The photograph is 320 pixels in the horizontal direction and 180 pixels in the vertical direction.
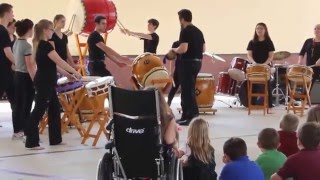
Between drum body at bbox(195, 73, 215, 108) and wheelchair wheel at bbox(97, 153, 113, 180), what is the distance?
19.1ft

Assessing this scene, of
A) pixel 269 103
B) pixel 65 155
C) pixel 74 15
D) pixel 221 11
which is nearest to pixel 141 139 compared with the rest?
pixel 65 155

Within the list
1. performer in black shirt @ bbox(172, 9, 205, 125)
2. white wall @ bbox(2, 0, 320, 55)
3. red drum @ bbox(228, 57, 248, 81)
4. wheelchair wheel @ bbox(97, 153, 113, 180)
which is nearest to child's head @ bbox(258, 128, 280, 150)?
wheelchair wheel @ bbox(97, 153, 113, 180)

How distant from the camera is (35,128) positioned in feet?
21.9

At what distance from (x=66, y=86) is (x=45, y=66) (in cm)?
55

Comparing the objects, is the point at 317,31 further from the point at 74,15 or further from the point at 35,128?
the point at 35,128

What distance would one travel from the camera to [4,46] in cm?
737

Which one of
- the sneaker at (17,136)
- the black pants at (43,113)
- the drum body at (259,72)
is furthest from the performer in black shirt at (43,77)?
the drum body at (259,72)

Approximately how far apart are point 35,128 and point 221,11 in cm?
878

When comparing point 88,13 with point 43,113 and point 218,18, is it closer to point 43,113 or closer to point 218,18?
point 43,113

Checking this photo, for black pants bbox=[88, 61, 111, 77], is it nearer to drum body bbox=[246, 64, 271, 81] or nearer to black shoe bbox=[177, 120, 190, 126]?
black shoe bbox=[177, 120, 190, 126]

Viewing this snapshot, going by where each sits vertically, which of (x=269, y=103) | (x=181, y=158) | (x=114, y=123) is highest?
(x=114, y=123)

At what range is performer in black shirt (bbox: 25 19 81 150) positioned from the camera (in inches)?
255

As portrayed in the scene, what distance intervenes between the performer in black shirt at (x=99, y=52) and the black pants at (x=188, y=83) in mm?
863

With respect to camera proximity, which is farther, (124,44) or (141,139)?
(124,44)
